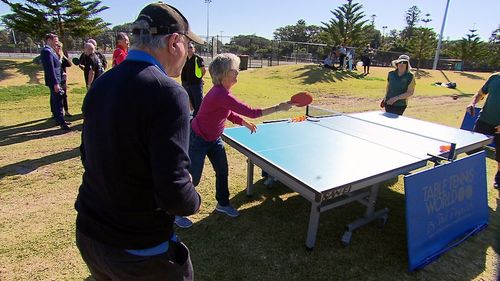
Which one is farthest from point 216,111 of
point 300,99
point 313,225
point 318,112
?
point 318,112

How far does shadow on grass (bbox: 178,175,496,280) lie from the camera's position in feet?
9.11

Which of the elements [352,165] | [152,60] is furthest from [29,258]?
[352,165]

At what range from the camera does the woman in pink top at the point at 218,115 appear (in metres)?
2.87

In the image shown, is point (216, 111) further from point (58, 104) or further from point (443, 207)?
point (58, 104)

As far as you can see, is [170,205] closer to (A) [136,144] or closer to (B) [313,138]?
(A) [136,144]

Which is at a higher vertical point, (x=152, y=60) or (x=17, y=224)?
(x=152, y=60)

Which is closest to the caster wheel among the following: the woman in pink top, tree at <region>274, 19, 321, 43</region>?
the woman in pink top

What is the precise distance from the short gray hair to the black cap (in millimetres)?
1515

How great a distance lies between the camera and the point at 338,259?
2.96 metres

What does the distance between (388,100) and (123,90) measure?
17.8 ft

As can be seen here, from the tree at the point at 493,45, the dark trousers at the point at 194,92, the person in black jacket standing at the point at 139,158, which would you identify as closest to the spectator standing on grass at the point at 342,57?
the dark trousers at the point at 194,92

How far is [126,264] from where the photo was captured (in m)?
1.29

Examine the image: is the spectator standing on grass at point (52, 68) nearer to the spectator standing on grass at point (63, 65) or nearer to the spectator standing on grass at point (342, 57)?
the spectator standing on grass at point (63, 65)

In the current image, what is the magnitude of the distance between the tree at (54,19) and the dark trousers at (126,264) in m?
22.6
